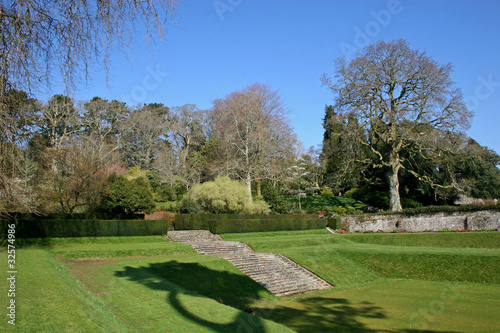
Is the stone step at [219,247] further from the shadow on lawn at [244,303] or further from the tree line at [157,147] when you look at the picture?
the tree line at [157,147]

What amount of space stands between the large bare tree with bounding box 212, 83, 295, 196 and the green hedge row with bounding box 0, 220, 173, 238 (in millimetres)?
15448

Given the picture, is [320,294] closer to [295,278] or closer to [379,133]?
[295,278]

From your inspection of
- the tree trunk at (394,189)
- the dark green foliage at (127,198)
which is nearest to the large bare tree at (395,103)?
the tree trunk at (394,189)

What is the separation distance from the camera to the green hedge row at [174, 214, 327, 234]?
85.9ft

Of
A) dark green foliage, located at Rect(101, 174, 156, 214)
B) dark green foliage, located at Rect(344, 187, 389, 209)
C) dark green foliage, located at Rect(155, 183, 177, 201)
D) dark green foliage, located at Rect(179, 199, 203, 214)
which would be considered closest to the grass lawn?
dark green foliage, located at Rect(101, 174, 156, 214)

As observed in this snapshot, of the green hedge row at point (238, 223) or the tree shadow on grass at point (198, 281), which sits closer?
the tree shadow on grass at point (198, 281)

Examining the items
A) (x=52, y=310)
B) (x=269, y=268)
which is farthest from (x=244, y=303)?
(x=52, y=310)

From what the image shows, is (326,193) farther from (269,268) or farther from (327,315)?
(327,315)

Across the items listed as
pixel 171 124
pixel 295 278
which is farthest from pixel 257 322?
pixel 171 124

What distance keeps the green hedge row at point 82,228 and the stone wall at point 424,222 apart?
18.9 meters

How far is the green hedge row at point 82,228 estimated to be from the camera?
1789cm

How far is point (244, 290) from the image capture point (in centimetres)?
1455

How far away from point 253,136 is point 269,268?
22414 millimetres

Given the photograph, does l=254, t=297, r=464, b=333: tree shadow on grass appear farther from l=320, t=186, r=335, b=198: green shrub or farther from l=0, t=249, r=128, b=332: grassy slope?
l=320, t=186, r=335, b=198: green shrub
